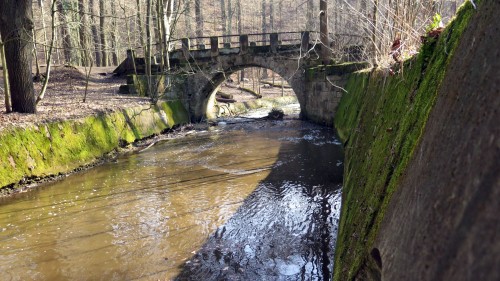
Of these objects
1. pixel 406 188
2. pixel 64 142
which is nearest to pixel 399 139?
pixel 406 188

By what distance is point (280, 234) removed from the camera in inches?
244

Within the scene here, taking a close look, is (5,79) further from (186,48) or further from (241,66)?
(241,66)

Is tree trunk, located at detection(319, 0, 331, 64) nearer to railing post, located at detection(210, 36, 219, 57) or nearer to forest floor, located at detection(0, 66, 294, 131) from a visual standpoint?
railing post, located at detection(210, 36, 219, 57)

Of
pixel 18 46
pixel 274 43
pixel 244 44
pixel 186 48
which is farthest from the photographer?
pixel 186 48

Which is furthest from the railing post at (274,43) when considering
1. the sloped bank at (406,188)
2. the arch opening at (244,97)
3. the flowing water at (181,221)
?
the sloped bank at (406,188)

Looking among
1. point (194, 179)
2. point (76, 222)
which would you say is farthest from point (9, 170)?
point (194, 179)

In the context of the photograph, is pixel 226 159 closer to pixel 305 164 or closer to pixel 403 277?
pixel 305 164

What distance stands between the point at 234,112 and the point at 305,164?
14.7 m

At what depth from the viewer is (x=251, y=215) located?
23.1 feet

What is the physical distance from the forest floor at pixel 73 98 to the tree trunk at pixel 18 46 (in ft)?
1.88

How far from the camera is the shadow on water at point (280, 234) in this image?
5113 mm

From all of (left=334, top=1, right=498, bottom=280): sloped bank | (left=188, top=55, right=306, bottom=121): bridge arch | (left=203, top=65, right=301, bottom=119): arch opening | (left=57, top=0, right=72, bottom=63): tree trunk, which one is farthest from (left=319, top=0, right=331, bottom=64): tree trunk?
(left=334, top=1, right=498, bottom=280): sloped bank

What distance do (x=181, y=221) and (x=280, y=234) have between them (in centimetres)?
179

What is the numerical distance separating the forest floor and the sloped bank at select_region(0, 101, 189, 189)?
0.89 feet
